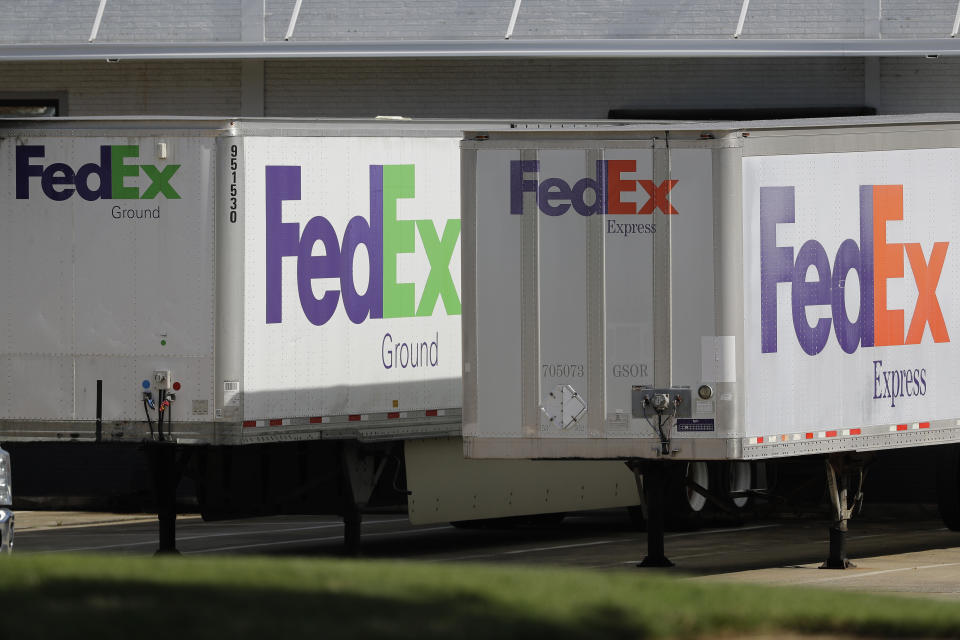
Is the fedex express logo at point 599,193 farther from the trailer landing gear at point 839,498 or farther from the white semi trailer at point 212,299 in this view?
the trailer landing gear at point 839,498

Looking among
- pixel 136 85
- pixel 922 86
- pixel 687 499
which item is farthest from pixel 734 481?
pixel 136 85

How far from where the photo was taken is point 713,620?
374 inches

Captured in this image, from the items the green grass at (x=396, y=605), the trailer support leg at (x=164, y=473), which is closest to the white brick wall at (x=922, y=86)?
the trailer support leg at (x=164, y=473)

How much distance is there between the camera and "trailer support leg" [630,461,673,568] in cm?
1518

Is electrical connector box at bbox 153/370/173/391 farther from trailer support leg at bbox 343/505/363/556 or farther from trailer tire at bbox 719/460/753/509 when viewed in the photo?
trailer tire at bbox 719/460/753/509

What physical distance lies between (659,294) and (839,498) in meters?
2.72

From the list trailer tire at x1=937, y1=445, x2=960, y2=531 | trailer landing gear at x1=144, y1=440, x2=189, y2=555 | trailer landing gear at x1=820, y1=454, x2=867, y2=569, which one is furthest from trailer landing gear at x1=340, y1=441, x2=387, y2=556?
trailer tire at x1=937, y1=445, x2=960, y2=531

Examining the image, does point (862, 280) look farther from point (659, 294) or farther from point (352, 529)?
point (352, 529)

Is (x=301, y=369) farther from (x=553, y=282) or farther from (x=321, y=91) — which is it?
(x=321, y=91)

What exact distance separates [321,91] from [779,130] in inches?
444

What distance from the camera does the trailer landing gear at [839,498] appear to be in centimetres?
1559

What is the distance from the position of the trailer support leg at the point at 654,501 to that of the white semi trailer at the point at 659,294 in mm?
22

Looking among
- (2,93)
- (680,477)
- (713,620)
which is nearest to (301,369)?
(680,477)

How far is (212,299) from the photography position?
15.4 meters
